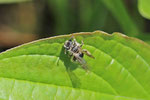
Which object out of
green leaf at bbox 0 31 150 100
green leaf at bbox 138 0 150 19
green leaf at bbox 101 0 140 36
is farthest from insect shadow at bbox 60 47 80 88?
green leaf at bbox 101 0 140 36

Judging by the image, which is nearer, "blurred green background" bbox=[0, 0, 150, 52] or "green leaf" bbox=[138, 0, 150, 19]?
"green leaf" bbox=[138, 0, 150, 19]

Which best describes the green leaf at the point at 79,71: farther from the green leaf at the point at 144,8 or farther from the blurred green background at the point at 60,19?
the blurred green background at the point at 60,19

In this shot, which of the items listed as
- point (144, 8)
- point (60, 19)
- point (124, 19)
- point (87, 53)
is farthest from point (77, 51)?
point (60, 19)

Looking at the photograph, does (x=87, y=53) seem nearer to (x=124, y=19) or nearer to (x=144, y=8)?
(x=144, y=8)

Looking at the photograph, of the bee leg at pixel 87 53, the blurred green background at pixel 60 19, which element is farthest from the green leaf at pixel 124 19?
the bee leg at pixel 87 53

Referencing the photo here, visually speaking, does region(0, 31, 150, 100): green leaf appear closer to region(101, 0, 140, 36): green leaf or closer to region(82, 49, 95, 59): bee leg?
region(82, 49, 95, 59): bee leg

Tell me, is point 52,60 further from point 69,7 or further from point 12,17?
point 12,17
